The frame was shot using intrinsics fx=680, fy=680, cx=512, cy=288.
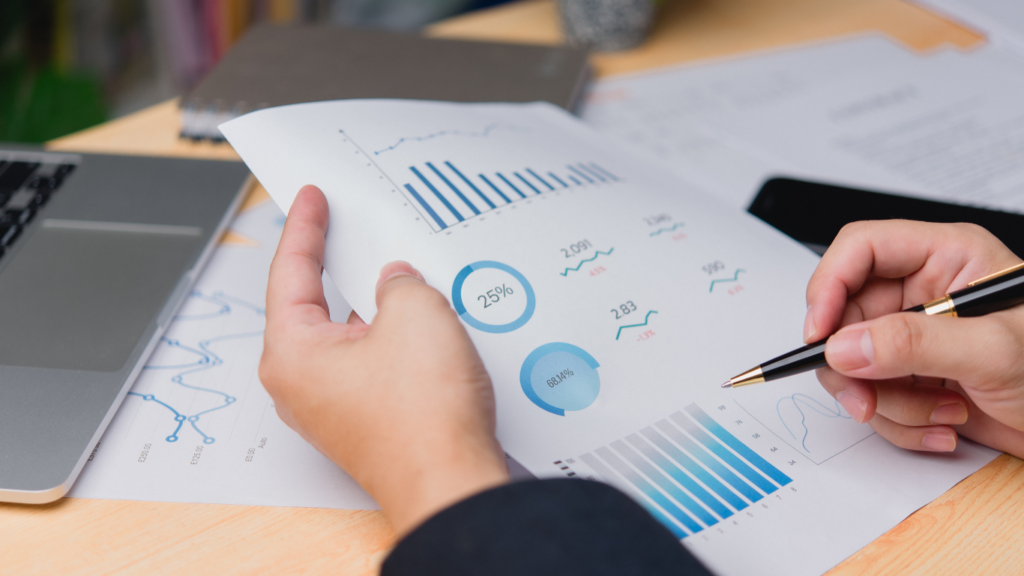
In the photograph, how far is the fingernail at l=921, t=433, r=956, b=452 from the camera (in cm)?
40

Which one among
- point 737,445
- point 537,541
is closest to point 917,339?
point 737,445

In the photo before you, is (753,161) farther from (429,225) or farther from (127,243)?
(127,243)

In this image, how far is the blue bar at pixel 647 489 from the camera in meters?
0.35

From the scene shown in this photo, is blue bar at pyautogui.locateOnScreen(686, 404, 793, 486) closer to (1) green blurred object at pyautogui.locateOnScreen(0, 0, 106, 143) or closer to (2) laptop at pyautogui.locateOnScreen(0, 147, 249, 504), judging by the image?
(2) laptop at pyautogui.locateOnScreen(0, 147, 249, 504)

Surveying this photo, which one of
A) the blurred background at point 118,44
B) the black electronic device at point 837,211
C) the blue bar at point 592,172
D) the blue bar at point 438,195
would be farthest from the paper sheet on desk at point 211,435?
the blurred background at point 118,44

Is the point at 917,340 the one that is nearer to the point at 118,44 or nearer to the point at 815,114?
the point at 815,114

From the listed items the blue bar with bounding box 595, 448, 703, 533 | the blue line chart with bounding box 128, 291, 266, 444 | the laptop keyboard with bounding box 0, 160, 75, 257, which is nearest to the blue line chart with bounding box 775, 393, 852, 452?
the blue bar with bounding box 595, 448, 703, 533

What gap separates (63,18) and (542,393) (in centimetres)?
154

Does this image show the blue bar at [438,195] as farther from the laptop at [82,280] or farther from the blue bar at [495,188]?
the laptop at [82,280]

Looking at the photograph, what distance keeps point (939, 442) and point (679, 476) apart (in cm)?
16

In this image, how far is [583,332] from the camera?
1.35 ft

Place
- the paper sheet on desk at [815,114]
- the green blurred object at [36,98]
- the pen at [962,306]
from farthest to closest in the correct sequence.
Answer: the green blurred object at [36,98] < the paper sheet on desk at [815,114] < the pen at [962,306]

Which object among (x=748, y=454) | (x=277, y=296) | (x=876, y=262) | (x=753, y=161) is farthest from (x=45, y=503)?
(x=753, y=161)

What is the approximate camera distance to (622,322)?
1.39ft
